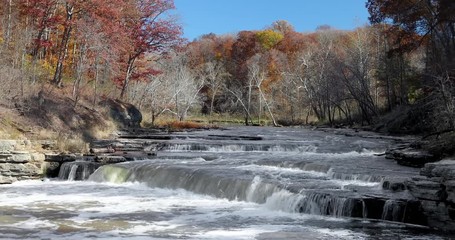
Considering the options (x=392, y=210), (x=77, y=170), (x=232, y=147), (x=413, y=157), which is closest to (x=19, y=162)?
(x=77, y=170)

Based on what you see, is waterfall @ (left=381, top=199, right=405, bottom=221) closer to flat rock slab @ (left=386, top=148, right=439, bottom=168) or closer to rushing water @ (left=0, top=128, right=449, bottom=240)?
rushing water @ (left=0, top=128, right=449, bottom=240)

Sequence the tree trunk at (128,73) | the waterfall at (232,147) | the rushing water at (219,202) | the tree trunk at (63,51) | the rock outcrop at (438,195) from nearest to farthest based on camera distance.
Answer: the rushing water at (219,202), the rock outcrop at (438,195), the waterfall at (232,147), the tree trunk at (63,51), the tree trunk at (128,73)

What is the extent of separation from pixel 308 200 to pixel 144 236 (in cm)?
453

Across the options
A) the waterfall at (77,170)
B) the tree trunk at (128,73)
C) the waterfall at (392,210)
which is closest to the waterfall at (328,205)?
the waterfall at (392,210)

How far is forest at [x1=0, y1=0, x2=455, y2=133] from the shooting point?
81.3 ft

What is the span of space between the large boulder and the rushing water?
1167 cm

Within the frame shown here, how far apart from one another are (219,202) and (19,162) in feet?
28.9

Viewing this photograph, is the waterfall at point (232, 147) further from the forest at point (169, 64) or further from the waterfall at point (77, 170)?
the forest at point (169, 64)

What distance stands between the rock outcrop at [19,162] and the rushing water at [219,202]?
525mm

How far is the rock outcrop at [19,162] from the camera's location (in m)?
17.5

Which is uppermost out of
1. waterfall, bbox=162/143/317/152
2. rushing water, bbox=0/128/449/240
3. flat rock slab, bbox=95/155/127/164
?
waterfall, bbox=162/143/317/152

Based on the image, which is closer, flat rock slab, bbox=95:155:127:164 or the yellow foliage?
flat rock slab, bbox=95:155:127:164

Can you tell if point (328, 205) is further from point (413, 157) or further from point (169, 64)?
point (169, 64)

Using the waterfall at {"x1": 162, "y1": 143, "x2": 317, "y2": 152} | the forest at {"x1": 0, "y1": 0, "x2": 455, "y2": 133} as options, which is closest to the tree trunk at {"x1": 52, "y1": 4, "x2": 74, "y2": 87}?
the forest at {"x1": 0, "y1": 0, "x2": 455, "y2": 133}
